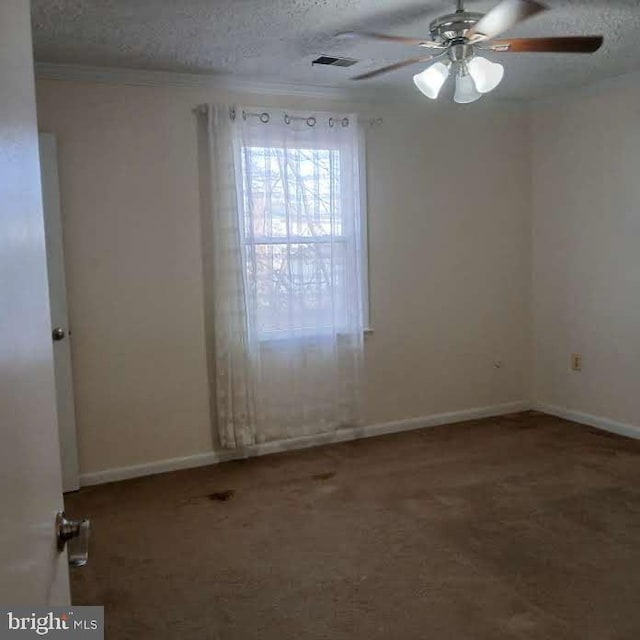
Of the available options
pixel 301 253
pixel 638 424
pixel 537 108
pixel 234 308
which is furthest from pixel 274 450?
pixel 537 108

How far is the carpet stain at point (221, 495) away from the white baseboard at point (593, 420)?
2.70m

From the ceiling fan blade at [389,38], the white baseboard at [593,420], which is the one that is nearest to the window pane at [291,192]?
the ceiling fan blade at [389,38]

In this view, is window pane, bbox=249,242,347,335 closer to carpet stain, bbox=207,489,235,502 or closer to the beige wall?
the beige wall

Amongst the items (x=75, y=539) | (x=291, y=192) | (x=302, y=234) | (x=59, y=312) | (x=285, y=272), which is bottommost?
(x=75, y=539)

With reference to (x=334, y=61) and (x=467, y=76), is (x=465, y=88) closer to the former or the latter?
(x=467, y=76)

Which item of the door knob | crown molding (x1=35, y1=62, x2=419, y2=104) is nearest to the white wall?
crown molding (x1=35, y1=62, x2=419, y2=104)

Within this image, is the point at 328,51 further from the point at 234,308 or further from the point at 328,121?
the point at 234,308

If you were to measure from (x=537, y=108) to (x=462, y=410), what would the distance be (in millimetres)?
2413

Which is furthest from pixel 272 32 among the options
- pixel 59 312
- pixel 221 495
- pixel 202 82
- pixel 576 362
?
pixel 576 362

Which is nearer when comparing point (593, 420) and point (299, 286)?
point (299, 286)

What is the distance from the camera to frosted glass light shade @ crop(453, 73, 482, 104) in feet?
9.47

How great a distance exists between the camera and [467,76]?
288 cm

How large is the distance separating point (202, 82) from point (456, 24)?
A: 1.75 m

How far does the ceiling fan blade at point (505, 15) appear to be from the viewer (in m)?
2.23
